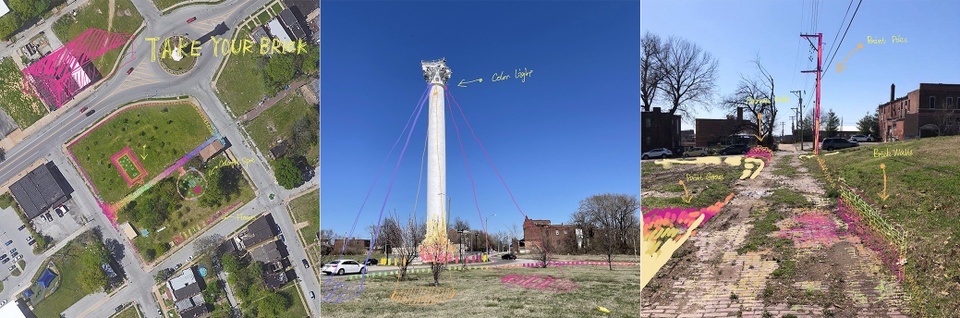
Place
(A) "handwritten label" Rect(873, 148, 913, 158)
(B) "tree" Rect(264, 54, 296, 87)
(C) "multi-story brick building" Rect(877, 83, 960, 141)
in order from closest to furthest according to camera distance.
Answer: (C) "multi-story brick building" Rect(877, 83, 960, 141) → (A) "handwritten label" Rect(873, 148, 913, 158) → (B) "tree" Rect(264, 54, 296, 87)

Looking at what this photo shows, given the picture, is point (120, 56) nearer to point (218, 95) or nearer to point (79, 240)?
point (218, 95)

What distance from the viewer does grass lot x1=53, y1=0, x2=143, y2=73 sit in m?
4.36

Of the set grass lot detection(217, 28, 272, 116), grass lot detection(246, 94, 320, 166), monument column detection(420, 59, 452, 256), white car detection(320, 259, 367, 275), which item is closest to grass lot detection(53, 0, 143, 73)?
grass lot detection(217, 28, 272, 116)

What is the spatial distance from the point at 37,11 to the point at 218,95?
182 centimetres

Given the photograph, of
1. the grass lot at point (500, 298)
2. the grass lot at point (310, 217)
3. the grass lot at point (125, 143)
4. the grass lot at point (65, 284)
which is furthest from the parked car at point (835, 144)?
→ the grass lot at point (65, 284)

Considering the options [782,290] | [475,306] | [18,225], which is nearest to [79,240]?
[18,225]

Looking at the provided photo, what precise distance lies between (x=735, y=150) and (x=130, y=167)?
5659mm

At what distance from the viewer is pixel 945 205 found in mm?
4070

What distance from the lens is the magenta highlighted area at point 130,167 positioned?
4367mm

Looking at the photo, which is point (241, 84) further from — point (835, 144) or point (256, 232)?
point (835, 144)

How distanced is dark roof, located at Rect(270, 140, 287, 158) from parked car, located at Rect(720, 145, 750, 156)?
4124 mm

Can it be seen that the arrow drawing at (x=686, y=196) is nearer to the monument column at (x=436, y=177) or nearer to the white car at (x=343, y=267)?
the monument column at (x=436, y=177)

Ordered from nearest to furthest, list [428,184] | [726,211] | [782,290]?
[782,290], [726,211], [428,184]

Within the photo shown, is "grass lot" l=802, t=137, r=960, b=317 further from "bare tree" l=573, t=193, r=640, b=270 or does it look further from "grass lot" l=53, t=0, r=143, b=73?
"grass lot" l=53, t=0, r=143, b=73
